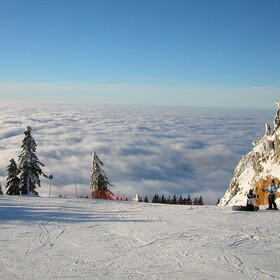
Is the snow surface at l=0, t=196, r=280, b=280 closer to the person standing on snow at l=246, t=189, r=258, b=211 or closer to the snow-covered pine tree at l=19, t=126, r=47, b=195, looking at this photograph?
the person standing on snow at l=246, t=189, r=258, b=211

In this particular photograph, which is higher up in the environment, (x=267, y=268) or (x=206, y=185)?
(x=267, y=268)

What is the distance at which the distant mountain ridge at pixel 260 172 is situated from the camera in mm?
24375

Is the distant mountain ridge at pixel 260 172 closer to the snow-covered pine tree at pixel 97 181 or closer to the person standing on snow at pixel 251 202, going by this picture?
the person standing on snow at pixel 251 202

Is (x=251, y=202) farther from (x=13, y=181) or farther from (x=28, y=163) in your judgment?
(x=13, y=181)

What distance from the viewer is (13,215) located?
12656 mm

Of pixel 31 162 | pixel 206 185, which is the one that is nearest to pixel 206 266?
pixel 31 162

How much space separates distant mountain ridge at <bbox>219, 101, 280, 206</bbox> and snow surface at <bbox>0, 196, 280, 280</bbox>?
426 inches

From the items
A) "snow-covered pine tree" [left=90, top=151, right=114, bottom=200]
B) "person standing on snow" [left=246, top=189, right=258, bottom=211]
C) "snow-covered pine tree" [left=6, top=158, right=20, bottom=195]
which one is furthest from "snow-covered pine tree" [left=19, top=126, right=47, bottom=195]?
"person standing on snow" [left=246, top=189, right=258, bottom=211]

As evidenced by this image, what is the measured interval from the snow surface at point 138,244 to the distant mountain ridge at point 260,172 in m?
10.8

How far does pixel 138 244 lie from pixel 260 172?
21.8 meters

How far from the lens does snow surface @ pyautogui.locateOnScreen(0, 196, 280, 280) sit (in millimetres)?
6840

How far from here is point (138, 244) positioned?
8.83 meters

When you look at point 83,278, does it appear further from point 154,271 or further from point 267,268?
point 267,268

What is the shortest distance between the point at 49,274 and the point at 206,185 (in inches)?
7592
